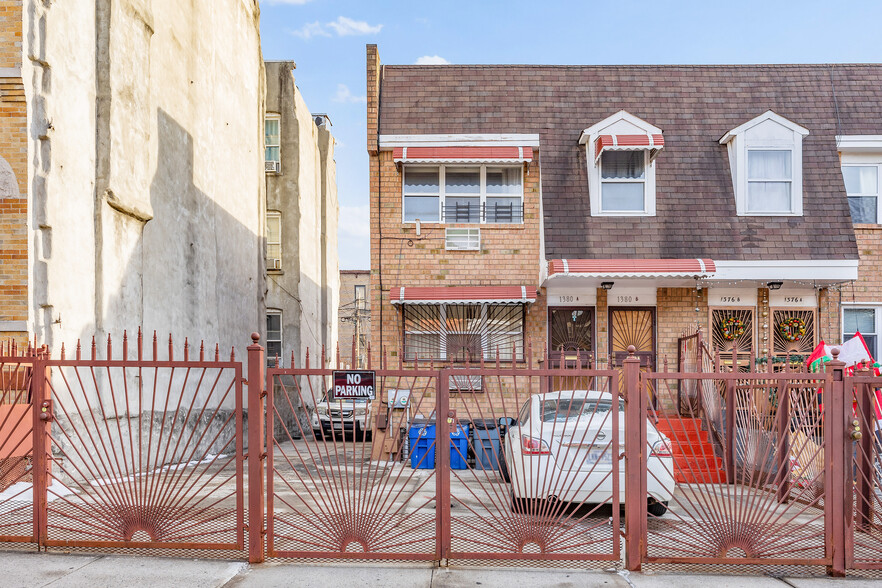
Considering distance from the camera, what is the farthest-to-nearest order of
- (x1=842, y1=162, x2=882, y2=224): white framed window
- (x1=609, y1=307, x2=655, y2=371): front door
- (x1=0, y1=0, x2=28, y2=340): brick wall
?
(x1=842, y1=162, x2=882, y2=224): white framed window, (x1=609, y1=307, x2=655, y2=371): front door, (x1=0, y1=0, x2=28, y2=340): brick wall

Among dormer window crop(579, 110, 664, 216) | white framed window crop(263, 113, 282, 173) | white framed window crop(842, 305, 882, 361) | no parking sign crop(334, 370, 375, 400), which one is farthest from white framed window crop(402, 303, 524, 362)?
white framed window crop(263, 113, 282, 173)

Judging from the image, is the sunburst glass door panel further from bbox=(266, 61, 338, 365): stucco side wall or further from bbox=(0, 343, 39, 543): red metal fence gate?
bbox=(266, 61, 338, 365): stucco side wall

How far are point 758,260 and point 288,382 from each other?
1281cm

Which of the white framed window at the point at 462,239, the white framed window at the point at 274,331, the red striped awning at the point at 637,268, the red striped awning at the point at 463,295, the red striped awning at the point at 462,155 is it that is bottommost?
the white framed window at the point at 274,331

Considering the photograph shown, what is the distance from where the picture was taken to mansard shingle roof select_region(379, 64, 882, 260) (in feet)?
46.5

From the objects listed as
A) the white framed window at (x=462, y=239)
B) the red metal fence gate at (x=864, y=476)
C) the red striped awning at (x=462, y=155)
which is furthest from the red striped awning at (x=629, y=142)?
the red metal fence gate at (x=864, y=476)

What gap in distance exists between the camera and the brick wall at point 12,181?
9.24 m

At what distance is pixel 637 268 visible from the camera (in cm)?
1302

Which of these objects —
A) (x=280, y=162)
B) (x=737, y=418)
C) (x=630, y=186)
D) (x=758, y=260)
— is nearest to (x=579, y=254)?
(x=630, y=186)

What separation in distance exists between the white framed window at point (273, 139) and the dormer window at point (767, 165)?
1397 cm

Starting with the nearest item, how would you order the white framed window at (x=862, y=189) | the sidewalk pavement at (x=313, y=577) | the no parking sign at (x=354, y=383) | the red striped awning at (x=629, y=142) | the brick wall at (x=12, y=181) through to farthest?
1. the sidewalk pavement at (x=313, y=577)
2. the no parking sign at (x=354, y=383)
3. the brick wall at (x=12, y=181)
4. the red striped awning at (x=629, y=142)
5. the white framed window at (x=862, y=189)

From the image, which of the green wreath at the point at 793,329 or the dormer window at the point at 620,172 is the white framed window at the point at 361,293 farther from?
the green wreath at the point at 793,329

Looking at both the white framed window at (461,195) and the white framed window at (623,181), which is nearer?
the white framed window at (623,181)

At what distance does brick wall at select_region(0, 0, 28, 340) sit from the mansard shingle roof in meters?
7.44
